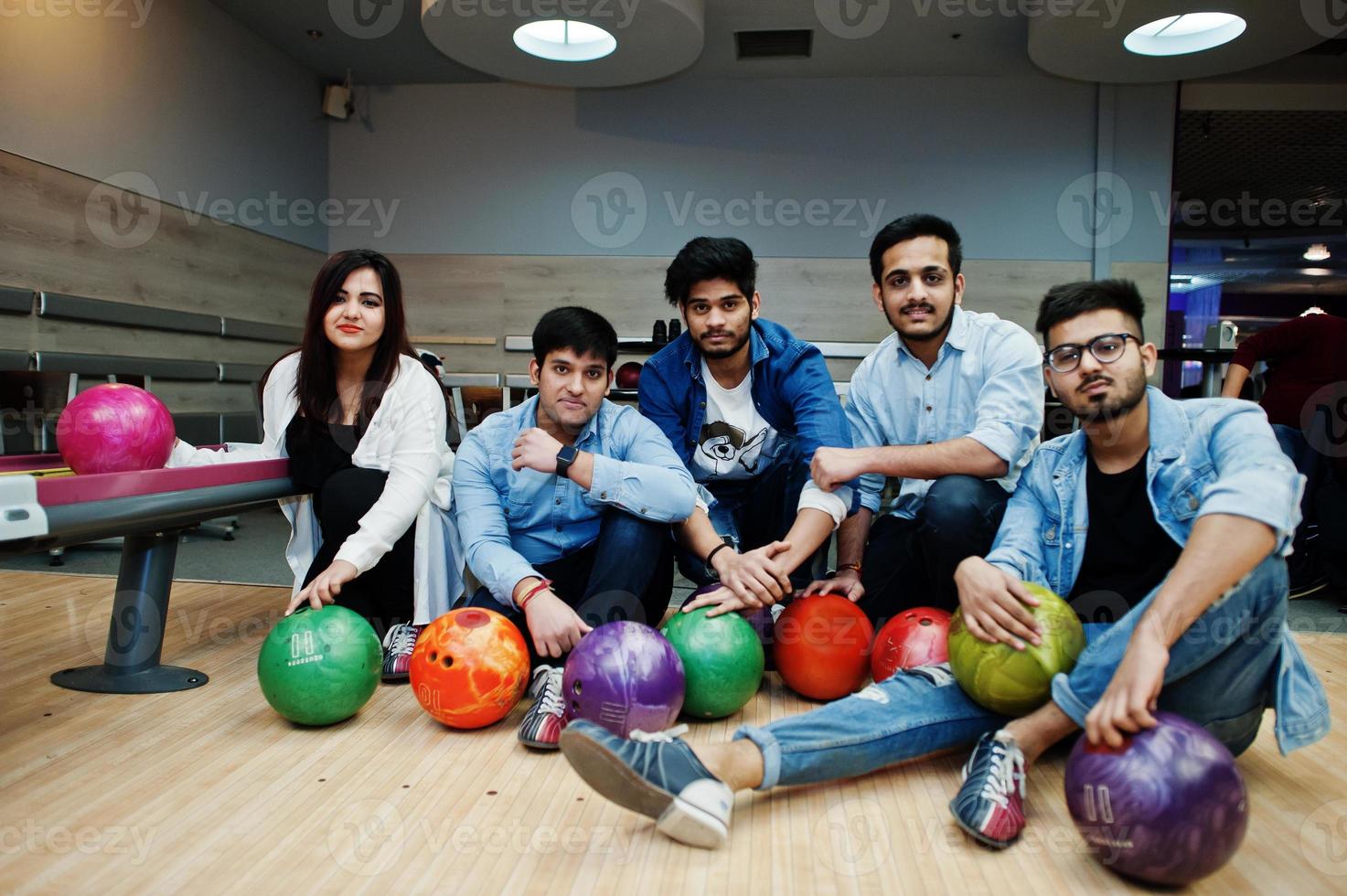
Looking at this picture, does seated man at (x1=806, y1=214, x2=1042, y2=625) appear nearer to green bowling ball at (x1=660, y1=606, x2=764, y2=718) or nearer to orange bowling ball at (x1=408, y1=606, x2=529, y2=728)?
green bowling ball at (x1=660, y1=606, x2=764, y2=718)

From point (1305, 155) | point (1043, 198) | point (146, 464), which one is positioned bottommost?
point (146, 464)

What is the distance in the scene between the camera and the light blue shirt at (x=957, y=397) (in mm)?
2084

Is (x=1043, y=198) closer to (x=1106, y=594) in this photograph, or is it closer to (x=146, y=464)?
(x=1106, y=594)

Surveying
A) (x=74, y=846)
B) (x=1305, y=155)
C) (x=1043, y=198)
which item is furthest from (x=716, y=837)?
(x=1305, y=155)

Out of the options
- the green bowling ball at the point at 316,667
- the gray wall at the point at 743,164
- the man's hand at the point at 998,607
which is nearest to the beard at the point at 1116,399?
the man's hand at the point at 998,607

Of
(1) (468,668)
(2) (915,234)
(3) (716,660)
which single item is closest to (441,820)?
(1) (468,668)

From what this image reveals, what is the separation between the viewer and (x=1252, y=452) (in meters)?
1.40

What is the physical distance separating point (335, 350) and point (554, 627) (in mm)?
1083

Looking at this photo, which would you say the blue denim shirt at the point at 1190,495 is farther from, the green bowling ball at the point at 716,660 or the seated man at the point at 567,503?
the seated man at the point at 567,503

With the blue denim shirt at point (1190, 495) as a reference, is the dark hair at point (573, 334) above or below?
above

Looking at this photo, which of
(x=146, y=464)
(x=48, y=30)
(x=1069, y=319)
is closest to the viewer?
(x=1069, y=319)

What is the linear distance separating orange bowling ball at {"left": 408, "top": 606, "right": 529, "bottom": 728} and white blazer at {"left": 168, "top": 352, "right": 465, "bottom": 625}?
381 millimetres

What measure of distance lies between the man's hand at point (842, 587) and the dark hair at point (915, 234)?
2.57ft

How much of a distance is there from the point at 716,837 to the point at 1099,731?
57 centimetres
